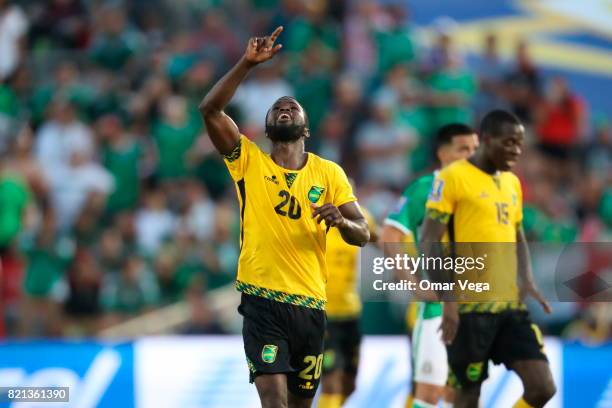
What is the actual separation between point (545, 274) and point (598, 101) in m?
7.36

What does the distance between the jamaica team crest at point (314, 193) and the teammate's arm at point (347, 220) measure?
168 millimetres

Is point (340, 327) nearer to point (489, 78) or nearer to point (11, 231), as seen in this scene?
point (11, 231)

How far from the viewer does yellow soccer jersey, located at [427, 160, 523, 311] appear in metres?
9.89

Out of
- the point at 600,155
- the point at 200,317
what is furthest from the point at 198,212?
the point at 600,155

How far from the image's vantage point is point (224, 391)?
42.8 ft

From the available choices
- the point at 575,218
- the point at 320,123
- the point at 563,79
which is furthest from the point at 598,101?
the point at 320,123

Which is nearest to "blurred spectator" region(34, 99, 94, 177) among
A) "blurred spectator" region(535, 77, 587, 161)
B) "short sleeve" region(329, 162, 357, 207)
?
"blurred spectator" region(535, 77, 587, 161)

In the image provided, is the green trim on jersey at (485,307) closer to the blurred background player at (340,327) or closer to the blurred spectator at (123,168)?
the blurred background player at (340,327)

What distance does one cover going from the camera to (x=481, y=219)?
989cm

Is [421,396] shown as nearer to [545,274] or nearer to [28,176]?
[545,274]

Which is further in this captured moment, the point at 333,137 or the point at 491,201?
the point at 333,137

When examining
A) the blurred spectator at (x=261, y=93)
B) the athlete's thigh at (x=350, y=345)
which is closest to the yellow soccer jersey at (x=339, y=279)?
the athlete's thigh at (x=350, y=345)

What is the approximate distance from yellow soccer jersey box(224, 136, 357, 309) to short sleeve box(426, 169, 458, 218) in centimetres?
119

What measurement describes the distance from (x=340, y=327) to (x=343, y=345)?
0.18 m
